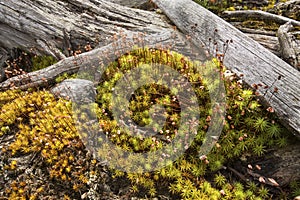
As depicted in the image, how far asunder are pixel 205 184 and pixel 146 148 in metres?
1.08

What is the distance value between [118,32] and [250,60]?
3.10 meters

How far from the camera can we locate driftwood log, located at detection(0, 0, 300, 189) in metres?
4.50

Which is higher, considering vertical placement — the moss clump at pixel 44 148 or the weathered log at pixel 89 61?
the weathered log at pixel 89 61

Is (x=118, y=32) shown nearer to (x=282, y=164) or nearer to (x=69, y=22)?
(x=69, y=22)

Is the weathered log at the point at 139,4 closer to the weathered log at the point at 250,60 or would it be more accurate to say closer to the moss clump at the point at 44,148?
the weathered log at the point at 250,60

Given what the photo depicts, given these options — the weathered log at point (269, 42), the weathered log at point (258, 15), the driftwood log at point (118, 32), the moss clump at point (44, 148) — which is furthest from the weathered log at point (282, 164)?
the weathered log at point (258, 15)

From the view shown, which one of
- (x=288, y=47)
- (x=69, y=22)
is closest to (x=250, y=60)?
(x=288, y=47)

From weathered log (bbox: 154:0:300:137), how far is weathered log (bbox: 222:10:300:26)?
1068 mm

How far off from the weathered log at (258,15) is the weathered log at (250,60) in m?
1.07

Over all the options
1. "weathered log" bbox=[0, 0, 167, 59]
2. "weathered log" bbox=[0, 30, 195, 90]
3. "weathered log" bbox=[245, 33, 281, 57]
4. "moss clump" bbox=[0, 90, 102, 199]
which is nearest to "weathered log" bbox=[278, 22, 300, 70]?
"weathered log" bbox=[245, 33, 281, 57]

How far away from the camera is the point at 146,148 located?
437 cm

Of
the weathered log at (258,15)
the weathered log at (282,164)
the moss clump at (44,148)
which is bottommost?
the moss clump at (44,148)

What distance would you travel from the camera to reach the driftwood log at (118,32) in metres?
4.50

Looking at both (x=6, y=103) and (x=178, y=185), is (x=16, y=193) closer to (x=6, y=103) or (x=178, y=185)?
(x=6, y=103)
